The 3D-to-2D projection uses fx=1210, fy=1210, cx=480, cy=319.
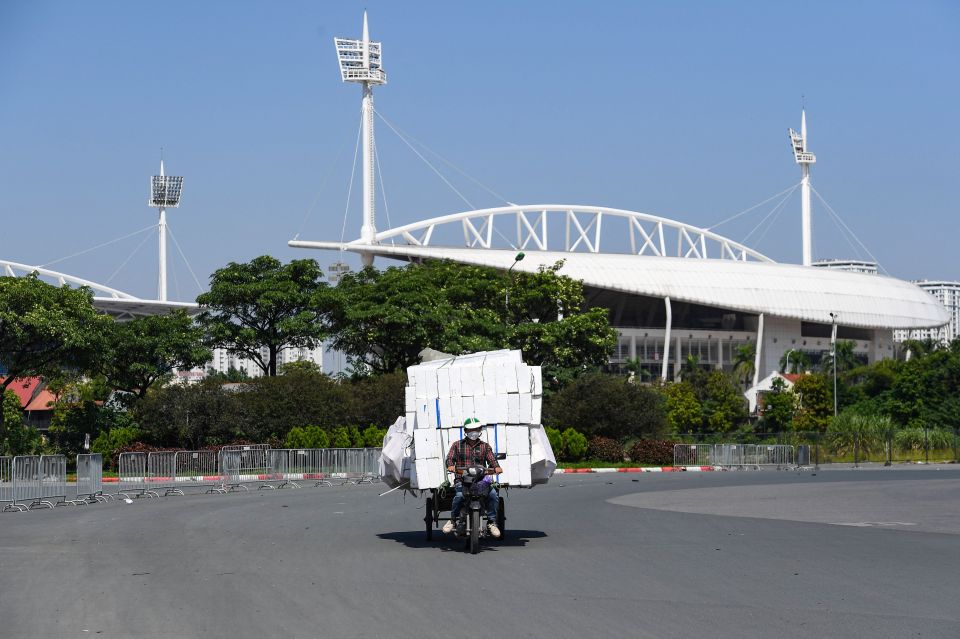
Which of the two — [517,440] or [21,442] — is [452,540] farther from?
[21,442]

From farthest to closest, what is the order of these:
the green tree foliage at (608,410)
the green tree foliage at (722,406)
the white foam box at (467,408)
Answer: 1. the green tree foliage at (722,406)
2. the green tree foliage at (608,410)
3. the white foam box at (467,408)

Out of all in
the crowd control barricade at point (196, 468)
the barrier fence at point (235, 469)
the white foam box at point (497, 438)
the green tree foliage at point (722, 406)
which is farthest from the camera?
the green tree foliage at point (722, 406)

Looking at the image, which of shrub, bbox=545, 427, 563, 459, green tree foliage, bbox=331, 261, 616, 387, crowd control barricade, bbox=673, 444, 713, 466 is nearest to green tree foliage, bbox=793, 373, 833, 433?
→ green tree foliage, bbox=331, 261, 616, 387

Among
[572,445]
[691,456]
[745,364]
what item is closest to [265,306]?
[572,445]

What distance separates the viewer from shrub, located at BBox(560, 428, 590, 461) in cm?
4897

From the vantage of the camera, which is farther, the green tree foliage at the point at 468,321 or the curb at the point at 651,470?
the green tree foliage at the point at 468,321

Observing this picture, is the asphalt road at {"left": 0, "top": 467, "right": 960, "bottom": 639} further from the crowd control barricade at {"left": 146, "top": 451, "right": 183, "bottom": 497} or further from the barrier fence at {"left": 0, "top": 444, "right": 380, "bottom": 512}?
the crowd control barricade at {"left": 146, "top": 451, "right": 183, "bottom": 497}

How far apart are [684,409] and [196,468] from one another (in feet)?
156

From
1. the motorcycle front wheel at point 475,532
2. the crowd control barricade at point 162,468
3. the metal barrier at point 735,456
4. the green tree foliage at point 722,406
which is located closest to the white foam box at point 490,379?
the motorcycle front wheel at point 475,532

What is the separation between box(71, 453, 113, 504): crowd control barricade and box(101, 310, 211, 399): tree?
2625cm

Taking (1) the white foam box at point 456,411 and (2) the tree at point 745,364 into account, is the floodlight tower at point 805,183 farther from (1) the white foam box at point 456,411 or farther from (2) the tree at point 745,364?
(1) the white foam box at point 456,411

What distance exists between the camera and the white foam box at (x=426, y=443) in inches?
597

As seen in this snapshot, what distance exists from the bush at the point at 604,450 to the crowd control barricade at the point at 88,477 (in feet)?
84.1

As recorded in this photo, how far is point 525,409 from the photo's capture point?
49.5 feet
